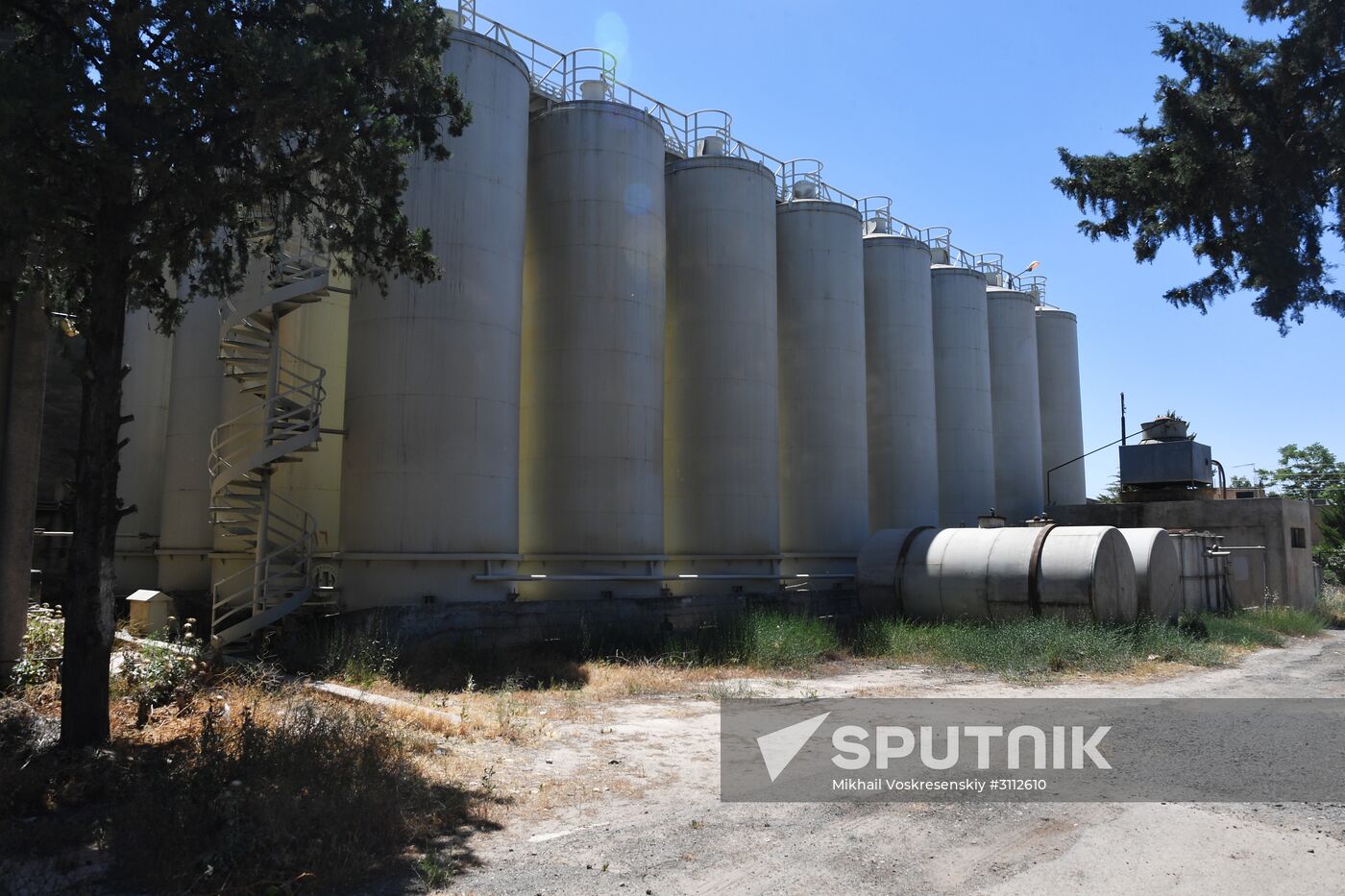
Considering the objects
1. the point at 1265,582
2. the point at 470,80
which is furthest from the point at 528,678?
the point at 1265,582

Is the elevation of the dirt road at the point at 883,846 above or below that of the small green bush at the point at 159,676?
below

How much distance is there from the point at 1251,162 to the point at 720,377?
12.4 meters

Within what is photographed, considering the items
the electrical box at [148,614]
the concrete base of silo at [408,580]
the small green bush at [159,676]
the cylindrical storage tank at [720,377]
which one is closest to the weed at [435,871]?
the small green bush at [159,676]

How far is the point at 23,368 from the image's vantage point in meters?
11.3

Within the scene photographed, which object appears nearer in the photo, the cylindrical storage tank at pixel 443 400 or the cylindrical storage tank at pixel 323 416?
the cylindrical storage tank at pixel 443 400

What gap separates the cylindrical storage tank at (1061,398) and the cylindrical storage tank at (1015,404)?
295cm

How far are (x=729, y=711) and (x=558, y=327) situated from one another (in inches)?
440

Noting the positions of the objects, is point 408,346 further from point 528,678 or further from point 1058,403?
A: point 1058,403

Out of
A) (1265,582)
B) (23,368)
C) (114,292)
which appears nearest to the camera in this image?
(114,292)

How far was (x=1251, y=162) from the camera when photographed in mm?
15359

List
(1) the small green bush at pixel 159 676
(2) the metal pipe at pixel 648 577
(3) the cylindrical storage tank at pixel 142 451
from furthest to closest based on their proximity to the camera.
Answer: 1. (3) the cylindrical storage tank at pixel 142 451
2. (2) the metal pipe at pixel 648 577
3. (1) the small green bush at pixel 159 676

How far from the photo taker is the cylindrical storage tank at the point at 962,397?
3312 cm

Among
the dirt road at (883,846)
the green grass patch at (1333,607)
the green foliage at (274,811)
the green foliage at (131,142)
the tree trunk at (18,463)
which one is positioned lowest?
the green grass patch at (1333,607)

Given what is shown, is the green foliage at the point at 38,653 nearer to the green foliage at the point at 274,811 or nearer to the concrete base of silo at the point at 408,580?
the green foliage at the point at 274,811
